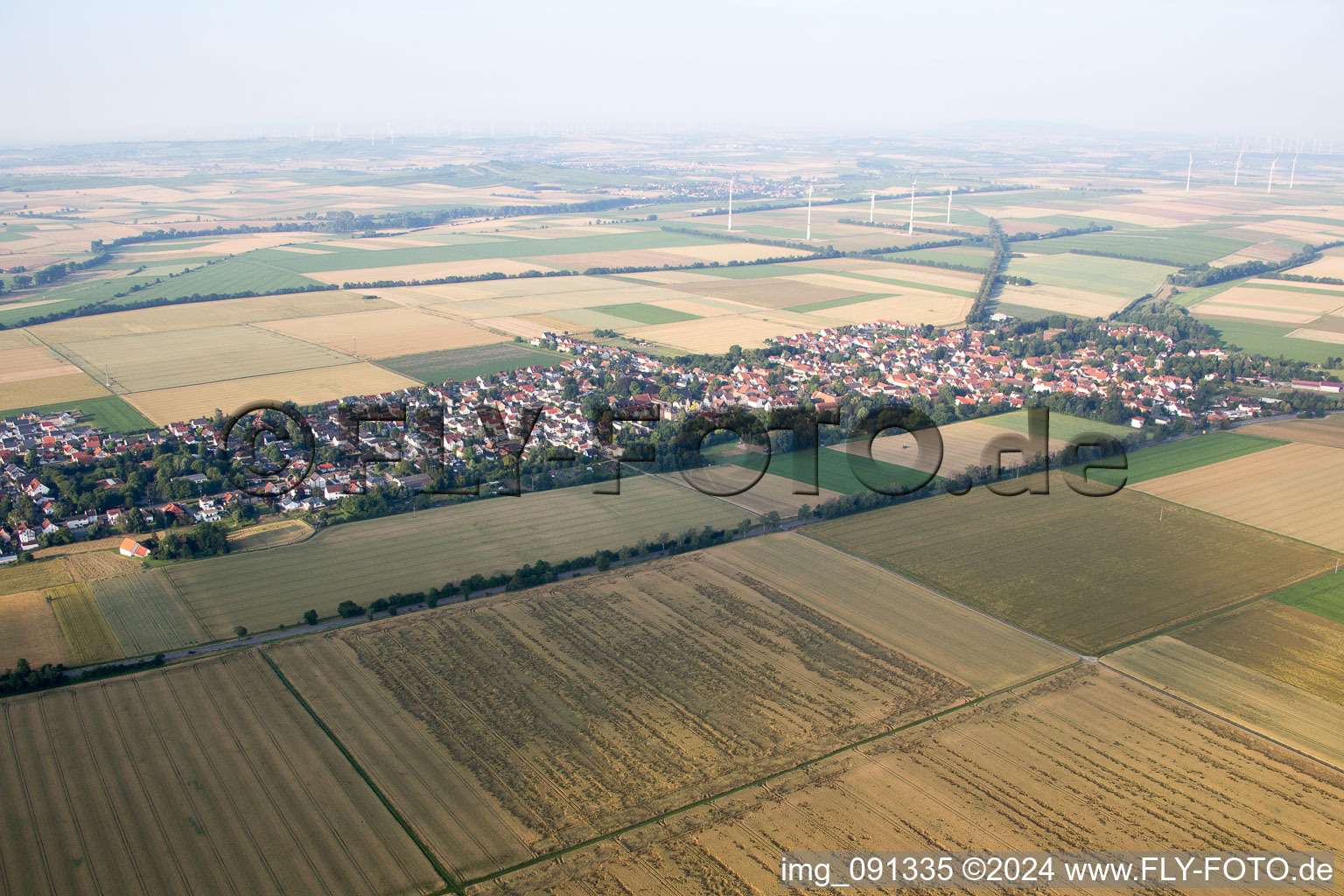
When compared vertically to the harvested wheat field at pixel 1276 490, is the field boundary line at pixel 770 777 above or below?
below

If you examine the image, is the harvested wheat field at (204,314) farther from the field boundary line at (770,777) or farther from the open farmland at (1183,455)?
the field boundary line at (770,777)

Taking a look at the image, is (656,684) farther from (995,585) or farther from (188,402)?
(188,402)

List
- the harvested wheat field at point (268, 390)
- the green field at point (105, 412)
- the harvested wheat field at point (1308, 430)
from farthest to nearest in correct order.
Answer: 1. the harvested wheat field at point (268, 390)
2. the green field at point (105, 412)
3. the harvested wheat field at point (1308, 430)

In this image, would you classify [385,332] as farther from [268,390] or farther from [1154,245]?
[1154,245]

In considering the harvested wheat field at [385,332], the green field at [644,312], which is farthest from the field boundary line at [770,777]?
the green field at [644,312]

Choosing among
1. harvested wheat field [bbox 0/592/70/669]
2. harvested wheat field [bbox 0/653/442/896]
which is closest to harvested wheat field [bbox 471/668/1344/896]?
harvested wheat field [bbox 0/653/442/896]

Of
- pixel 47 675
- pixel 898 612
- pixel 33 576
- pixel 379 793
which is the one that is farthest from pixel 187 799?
pixel 898 612

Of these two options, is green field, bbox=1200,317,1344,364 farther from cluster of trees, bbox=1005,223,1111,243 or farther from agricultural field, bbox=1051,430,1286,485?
cluster of trees, bbox=1005,223,1111,243
